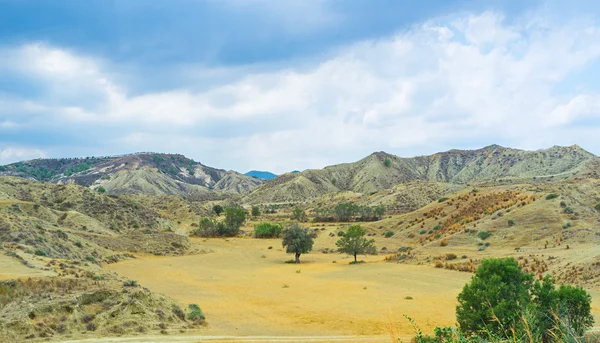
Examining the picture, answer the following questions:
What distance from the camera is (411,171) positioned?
172 metres

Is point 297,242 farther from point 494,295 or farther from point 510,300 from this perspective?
point 510,300

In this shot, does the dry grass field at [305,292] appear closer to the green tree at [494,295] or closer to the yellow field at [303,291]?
the yellow field at [303,291]

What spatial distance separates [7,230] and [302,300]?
30344 mm

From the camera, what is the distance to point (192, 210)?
4284 inches

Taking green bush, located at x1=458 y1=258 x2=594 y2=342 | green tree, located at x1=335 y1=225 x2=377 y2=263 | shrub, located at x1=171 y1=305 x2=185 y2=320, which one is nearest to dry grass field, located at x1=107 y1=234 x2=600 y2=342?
shrub, located at x1=171 y1=305 x2=185 y2=320

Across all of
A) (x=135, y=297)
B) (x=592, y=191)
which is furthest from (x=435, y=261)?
(x=592, y=191)

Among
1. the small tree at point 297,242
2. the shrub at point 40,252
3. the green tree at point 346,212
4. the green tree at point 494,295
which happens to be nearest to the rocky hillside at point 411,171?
the green tree at point 346,212

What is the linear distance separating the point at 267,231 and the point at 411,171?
109 metres

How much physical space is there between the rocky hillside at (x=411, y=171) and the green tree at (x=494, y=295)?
123 meters

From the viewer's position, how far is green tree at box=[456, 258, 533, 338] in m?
13.8

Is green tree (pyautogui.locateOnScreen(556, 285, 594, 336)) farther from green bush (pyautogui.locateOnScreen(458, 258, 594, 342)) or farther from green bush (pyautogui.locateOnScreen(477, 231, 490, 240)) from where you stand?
green bush (pyautogui.locateOnScreen(477, 231, 490, 240))

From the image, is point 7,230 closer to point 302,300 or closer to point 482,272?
point 302,300

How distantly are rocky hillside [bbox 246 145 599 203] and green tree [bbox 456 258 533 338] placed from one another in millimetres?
122700

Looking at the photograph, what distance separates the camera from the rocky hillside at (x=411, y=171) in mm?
138625
